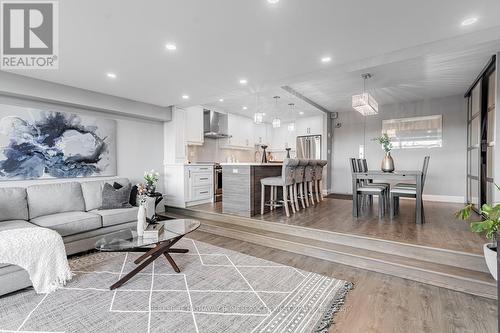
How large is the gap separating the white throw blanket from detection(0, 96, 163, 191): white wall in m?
2.12

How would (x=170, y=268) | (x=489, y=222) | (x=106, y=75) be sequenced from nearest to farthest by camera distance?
(x=489, y=222) < (x=170, y=268) < (x=106, y=75)

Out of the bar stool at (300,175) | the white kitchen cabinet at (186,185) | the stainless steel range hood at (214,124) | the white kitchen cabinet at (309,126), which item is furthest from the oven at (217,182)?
the white kitchen cabinet at (309,126)

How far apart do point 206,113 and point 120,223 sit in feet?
11.9

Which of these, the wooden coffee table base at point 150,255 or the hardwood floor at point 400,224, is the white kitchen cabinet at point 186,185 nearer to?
the hardwood floor at point 400,224

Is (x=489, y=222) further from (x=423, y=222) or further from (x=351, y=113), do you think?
(x=351, y=113)

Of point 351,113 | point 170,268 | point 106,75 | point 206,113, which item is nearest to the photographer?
point 170,268

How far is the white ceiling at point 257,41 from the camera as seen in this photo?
206 cm

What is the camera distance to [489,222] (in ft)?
6.09

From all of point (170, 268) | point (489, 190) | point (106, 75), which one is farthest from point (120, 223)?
point (489, 190)

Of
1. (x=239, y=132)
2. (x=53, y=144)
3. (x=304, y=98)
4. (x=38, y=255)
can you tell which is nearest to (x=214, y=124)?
(x=239, y=132)

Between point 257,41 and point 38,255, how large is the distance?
10.0 feet

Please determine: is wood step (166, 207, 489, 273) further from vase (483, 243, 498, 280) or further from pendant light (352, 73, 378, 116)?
pendant light (352, 73, 378, 116)

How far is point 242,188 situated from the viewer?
4359 mm

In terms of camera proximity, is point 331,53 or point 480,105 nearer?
point 331,53
